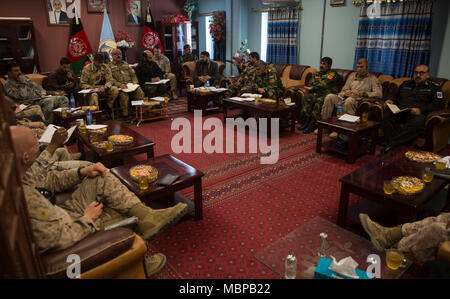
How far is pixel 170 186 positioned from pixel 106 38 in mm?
6056

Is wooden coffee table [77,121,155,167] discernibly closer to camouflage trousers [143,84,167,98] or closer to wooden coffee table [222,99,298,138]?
wooden coffee table [222,99,298,138]

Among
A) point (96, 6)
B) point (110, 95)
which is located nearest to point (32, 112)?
point (110, 95)

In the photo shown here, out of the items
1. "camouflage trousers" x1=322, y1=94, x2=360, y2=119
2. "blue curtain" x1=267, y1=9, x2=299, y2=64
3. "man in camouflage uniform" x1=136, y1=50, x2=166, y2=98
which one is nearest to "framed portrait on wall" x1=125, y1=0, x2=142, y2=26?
"man in camouflage uniform" x1=136, y1=50, x2=166, y2=98

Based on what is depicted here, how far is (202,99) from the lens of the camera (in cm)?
573

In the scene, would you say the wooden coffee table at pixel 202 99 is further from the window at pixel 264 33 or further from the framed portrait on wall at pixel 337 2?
the framed portrait on wall at pixel 337 2

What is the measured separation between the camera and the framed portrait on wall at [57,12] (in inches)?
260

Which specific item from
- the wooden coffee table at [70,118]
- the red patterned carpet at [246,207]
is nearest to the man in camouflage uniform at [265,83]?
the red patterned carpet at [246,207]

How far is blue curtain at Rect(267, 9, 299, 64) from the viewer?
6.59 meters

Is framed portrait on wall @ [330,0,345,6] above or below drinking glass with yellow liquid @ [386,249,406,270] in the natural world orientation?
above

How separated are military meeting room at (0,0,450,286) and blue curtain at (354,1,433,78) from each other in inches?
0.7

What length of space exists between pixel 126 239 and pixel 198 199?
1074 mm

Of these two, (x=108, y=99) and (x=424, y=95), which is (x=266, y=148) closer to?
(x=424, y=95)

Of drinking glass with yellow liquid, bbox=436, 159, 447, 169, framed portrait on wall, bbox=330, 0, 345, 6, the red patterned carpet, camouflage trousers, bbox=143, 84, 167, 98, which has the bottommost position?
the red patterned carpet

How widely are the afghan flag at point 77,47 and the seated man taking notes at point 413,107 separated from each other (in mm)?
6080
